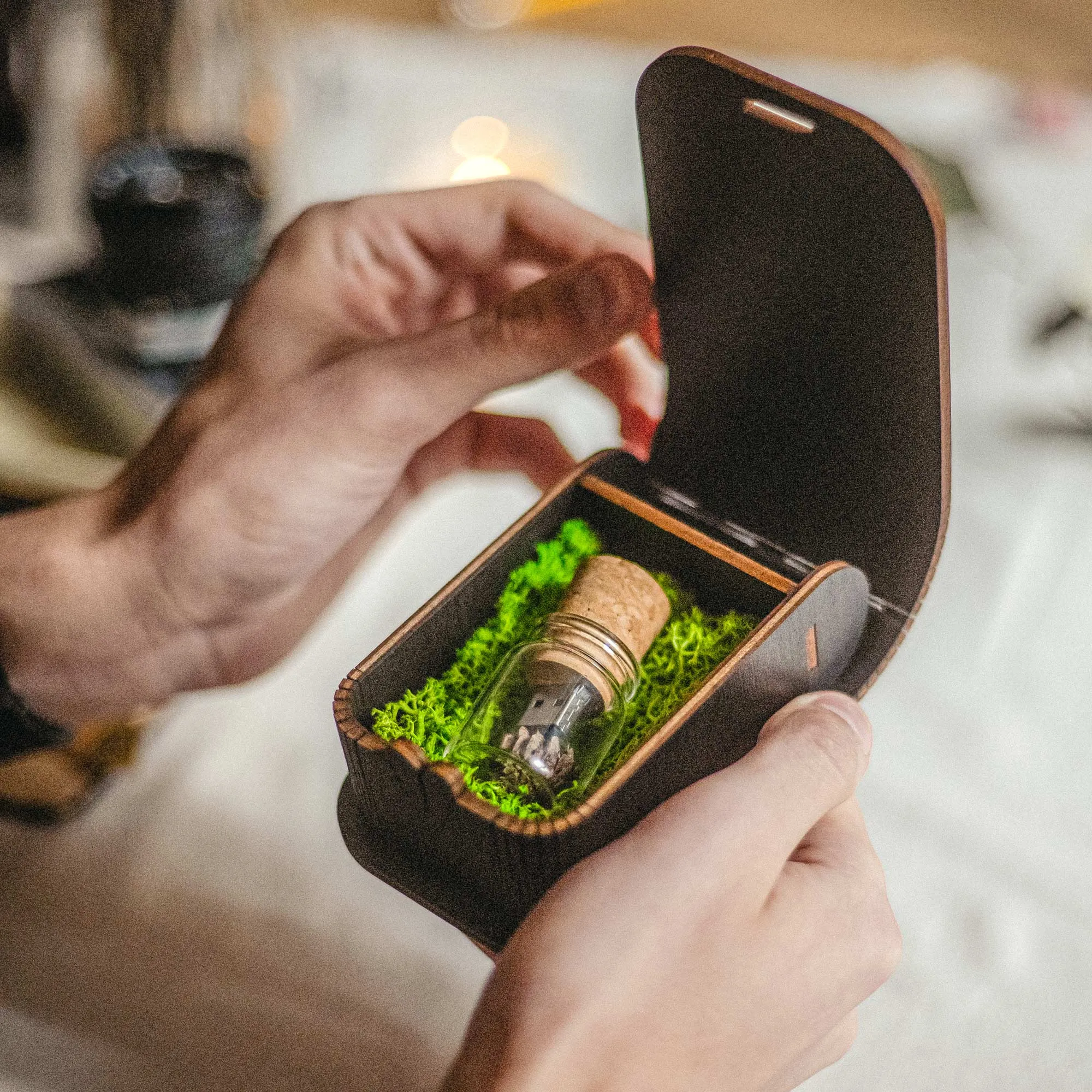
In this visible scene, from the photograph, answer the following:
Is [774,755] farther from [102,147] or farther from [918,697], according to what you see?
[102,147]

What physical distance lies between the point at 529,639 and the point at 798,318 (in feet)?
0.62

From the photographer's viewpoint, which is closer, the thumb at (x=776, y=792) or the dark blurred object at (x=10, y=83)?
the thumb at (x=776, y=792)

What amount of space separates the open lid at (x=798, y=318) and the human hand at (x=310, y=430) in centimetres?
5

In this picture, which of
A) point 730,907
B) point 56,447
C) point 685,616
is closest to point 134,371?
point 56,447

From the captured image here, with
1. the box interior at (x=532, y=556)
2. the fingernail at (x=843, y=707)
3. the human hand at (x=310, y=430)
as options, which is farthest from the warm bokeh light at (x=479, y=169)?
the fingernail at (x=843, y=707)

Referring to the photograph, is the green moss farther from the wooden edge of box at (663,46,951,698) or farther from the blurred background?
the blurred background

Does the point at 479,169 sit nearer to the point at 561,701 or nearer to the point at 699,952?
the point at 561,701

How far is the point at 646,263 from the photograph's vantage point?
1.98 feet

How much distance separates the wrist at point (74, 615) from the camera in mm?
603

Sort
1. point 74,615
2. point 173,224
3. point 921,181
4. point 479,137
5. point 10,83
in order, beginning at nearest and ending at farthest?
1. point 921,181
2. point 74,615
3. point 173,224
4. point 10,83
5. point 479,137

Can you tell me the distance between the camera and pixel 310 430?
1.79 ft

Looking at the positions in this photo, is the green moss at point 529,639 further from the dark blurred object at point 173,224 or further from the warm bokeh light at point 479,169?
the warm bokeh light at point 479,169

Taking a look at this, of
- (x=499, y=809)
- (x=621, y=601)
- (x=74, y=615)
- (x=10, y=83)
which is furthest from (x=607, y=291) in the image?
(x=10, y=83)

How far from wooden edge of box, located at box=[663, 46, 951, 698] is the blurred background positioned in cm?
25
